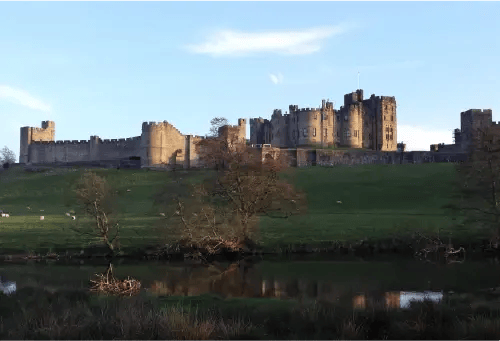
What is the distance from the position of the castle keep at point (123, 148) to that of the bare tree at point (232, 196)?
5332 centimetres

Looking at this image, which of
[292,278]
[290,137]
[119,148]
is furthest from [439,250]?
[290,137]

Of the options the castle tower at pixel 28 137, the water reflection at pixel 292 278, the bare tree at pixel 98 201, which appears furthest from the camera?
the castle tower at pixel 28 137

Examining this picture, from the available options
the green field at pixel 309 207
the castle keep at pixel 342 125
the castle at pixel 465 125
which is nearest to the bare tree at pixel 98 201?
the green field at pixel 309 207

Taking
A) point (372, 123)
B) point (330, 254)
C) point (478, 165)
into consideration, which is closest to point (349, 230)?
point (330, 254)

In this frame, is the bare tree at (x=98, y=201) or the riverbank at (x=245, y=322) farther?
the bare tree at (x=98, y=201)

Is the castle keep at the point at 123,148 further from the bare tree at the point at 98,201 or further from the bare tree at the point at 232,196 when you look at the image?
the bare tree at the point at 98,201

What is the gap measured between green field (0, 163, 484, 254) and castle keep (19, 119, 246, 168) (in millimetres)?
14444

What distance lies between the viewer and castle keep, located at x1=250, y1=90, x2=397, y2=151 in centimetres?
10688

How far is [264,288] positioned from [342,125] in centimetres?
9112

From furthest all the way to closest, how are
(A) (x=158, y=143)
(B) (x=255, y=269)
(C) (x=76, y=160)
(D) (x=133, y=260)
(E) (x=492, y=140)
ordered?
(C) (x=76, y=160), (A) (x=158, y=143), (E) (x=492, y=140), (D) (x=133, y=260), (B) (x=255, y=269)

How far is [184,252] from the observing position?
30.5 metres

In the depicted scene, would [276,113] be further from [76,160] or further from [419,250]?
[419,250]

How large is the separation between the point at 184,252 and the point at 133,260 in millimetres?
2975

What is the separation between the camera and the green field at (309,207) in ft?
108
